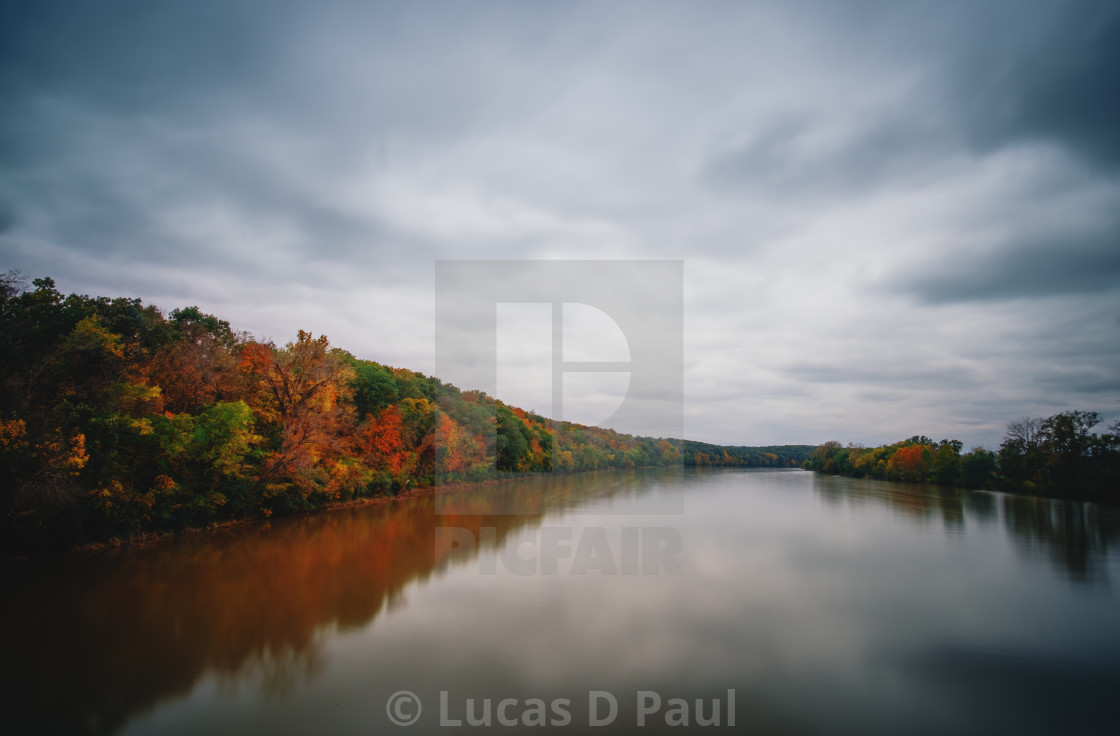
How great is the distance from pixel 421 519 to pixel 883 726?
20.2 metres

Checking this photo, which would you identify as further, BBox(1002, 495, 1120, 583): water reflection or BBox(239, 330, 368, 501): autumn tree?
BBox(239, 330, 368, 501): autumn tree

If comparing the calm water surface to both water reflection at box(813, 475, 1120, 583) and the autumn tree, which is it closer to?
water reflection at box(813, 475, 1120, 583)

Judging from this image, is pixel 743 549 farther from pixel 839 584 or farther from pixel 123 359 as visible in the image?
pixel 123 359

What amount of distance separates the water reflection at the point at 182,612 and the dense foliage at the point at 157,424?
160 centimetres

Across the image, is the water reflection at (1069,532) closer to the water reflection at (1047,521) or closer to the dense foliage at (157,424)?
the water reflection at (1047,521)

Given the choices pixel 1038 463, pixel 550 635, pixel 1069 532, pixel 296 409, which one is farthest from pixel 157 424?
pixel 1038 463

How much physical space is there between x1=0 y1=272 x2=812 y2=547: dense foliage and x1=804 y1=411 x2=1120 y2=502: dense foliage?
55101 mm

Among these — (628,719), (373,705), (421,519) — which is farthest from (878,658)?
(421,519)

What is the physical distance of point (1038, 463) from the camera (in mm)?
45500

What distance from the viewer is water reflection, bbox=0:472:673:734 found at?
22.3 ft

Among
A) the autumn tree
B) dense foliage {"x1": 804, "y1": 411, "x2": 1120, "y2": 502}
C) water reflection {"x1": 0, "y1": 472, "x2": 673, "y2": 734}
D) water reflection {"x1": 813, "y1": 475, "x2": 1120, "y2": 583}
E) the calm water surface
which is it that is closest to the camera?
the calm water surface

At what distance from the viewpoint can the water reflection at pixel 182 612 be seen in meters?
6.79

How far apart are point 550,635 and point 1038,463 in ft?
190

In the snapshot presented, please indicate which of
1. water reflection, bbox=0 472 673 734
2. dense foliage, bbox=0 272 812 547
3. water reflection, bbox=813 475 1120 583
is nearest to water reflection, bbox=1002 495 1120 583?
water reflection, bbox=813 475 1120 583
